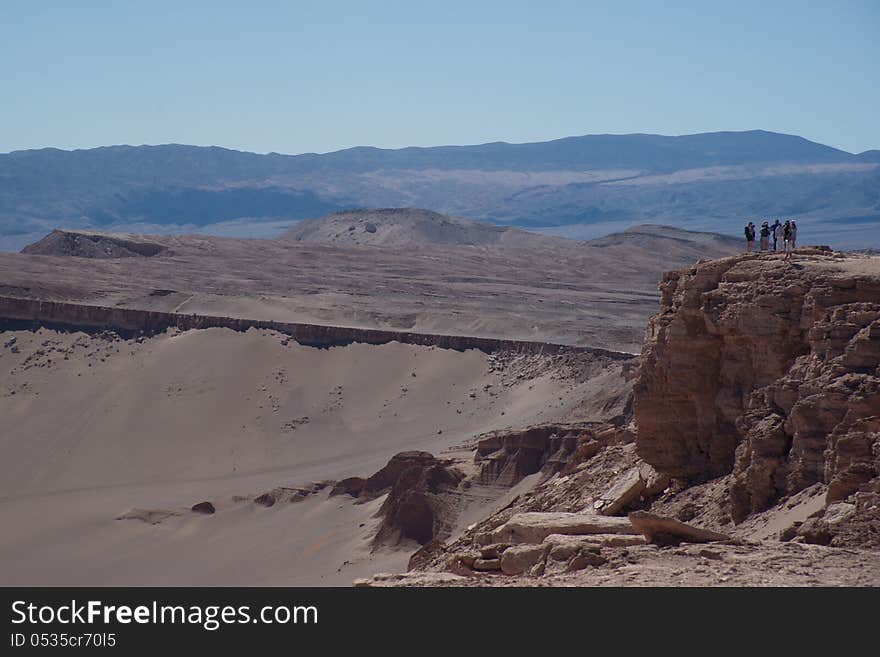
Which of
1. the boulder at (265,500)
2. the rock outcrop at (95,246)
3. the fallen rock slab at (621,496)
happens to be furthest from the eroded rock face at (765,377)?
the rock outcrop at (95,246)

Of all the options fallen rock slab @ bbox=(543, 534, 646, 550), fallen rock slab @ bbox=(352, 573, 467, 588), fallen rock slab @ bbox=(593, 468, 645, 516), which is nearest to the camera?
fallen rock slab @ bbox=(352, 573, 467, 588)

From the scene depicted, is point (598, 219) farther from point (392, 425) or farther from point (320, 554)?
point (320, 554)

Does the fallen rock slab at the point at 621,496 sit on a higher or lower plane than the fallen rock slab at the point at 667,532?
lower

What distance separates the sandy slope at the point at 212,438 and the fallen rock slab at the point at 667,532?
13.3 m

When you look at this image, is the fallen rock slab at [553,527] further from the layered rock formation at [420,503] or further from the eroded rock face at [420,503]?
the eroded rock face at [420,503]

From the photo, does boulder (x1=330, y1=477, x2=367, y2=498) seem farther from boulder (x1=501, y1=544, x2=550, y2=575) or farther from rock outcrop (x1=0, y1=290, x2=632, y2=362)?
boulder (x1=501, y1=544, x2=550, y2=575)

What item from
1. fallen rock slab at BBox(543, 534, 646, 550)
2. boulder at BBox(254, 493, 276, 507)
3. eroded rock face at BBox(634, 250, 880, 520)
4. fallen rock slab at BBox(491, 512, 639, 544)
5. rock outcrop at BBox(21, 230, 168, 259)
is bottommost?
boulder at BBox(254, 493, 276, 507)

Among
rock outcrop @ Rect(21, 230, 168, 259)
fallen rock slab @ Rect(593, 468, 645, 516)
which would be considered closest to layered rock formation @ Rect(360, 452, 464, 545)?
fallen rock slab @ Rect(593, 468, 645, 516)

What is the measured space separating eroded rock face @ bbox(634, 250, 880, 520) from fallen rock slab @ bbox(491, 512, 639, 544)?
54.5 inches

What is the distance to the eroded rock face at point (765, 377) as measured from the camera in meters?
11.2

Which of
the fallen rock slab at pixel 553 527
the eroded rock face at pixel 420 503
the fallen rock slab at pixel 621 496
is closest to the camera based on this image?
the fallen rock slab at pixel 553 527

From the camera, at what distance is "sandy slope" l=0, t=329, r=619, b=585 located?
2762cm

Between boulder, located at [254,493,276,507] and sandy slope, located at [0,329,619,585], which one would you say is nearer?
sandy slope, located at [0,329,619,585]

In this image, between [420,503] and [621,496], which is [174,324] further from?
[621,496]
